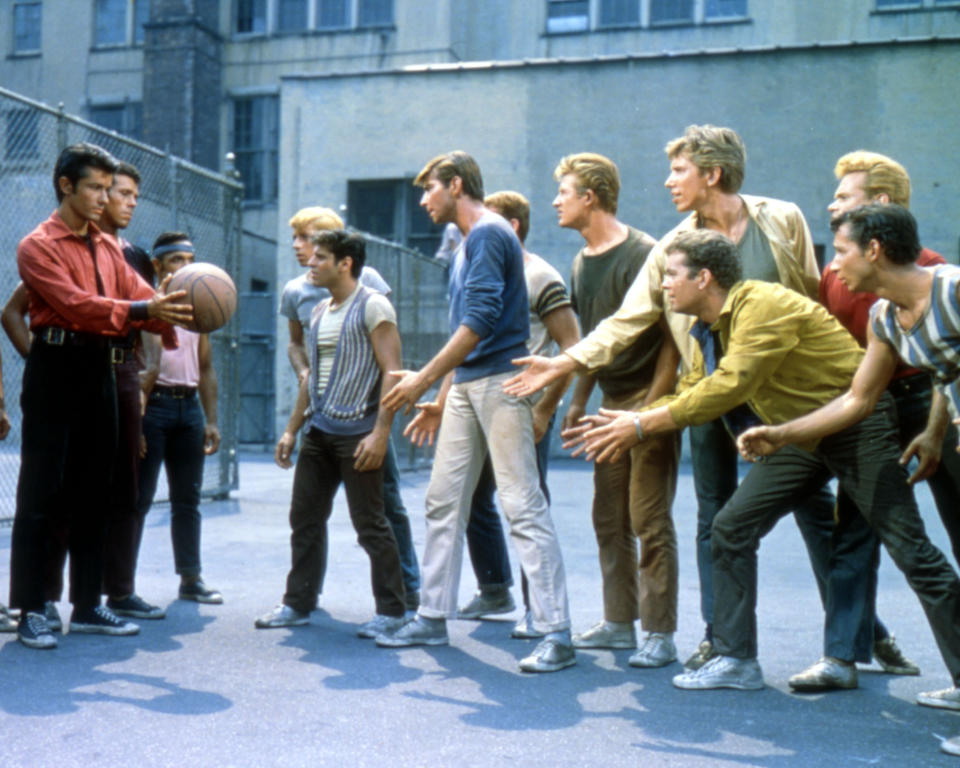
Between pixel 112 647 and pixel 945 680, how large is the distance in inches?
137

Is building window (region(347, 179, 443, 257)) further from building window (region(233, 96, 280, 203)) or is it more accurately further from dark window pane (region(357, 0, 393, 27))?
dark window pane (region(357, 0, 393, 27))

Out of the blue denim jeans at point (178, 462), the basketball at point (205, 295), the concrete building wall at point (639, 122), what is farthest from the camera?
the concrete building wall at point (639, 122)

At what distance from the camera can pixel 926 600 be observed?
14.8 ft

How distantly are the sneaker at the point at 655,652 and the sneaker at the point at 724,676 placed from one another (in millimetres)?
394

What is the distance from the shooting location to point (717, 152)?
5.26 m

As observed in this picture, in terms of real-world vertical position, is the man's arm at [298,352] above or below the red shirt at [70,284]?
below

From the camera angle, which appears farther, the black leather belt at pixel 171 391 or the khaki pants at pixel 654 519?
the black leather belt at pixel 171 391

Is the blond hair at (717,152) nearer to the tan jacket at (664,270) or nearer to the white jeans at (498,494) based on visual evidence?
the tan jacket at (664,270)

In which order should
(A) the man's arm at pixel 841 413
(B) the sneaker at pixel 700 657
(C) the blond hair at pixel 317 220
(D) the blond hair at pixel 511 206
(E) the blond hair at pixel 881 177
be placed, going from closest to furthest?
1. (A) the man's arm at pixel 841 413
2. (E) the blond hair at pixel 881 177
3. (B) the sneaker at pixel 700 657
4. (D) the blond hair at pixel 511 206
5. (C) the blond hair at pixel 317 220

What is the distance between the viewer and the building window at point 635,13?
28422 millimetres

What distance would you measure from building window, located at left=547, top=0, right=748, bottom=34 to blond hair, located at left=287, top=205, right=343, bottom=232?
23.3 m

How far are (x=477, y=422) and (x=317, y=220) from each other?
184 centimetres

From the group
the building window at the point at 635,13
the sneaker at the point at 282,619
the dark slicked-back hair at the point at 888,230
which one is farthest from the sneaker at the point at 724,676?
the building window at the point at 635,13

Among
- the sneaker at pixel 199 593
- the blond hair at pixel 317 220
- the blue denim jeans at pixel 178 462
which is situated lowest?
the sneaker at pixel 199 593
